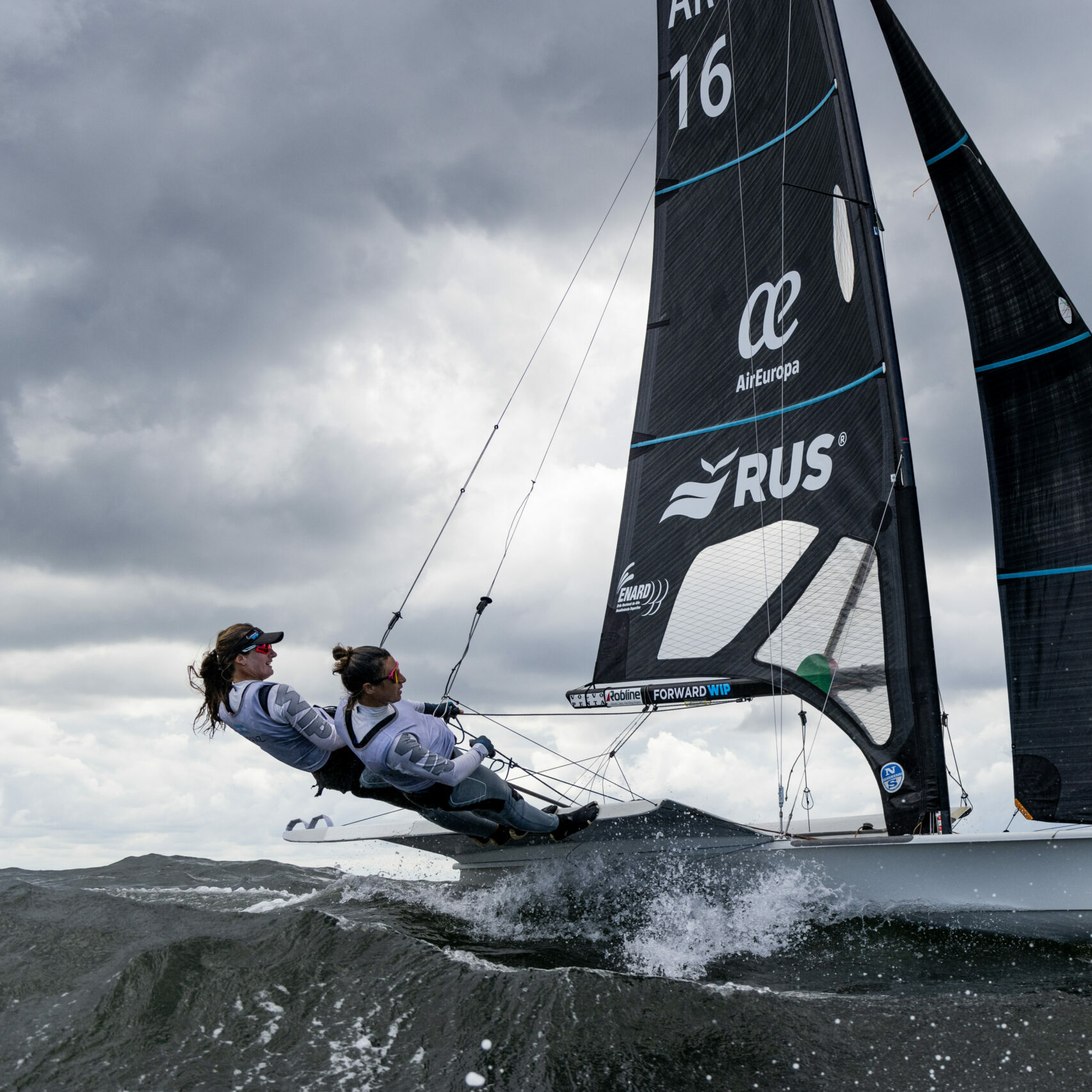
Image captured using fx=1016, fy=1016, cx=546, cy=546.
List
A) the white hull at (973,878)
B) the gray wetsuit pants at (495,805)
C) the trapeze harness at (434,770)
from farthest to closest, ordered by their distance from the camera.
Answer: the gray wetsuit pants at (495,805)
the trapeze harness at (434,770)
the white hull at (973,878)

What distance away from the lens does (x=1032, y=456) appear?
5527mm

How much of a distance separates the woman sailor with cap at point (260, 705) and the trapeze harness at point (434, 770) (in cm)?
13

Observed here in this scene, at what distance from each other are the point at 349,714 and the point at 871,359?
346cm

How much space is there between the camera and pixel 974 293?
18.8ft

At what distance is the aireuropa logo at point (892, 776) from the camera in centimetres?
525

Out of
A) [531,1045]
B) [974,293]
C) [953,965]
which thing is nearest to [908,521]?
Result: [974,293]

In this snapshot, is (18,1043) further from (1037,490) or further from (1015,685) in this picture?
(1037,490)

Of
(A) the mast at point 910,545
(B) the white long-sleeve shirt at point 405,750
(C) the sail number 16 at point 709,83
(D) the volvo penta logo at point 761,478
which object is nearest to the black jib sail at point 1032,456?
(A) the mast at point 910,545

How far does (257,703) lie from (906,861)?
3.05 metres

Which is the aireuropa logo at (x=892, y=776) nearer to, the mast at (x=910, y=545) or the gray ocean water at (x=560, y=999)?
the mast at (x=910, y=545)

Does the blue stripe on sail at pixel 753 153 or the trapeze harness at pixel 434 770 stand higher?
the blue stripe on sail at pixel 753 153

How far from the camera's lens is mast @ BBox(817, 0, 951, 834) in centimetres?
523

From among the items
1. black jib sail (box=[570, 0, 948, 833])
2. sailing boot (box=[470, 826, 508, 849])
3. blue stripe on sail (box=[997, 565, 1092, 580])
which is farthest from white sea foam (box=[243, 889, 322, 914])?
blue stripe on sail (box=[997, 565, 1092, 580])

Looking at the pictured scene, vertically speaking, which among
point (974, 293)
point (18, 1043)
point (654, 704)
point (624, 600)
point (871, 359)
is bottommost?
point (18, 1043)
